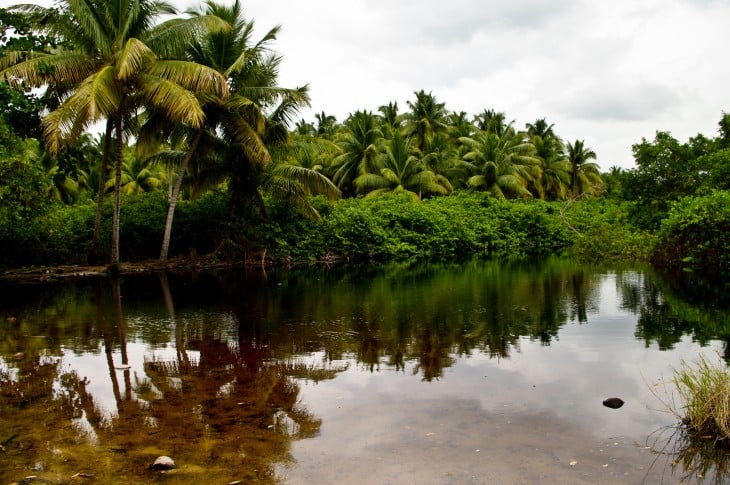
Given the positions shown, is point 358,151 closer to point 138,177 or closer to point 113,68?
point 138,177

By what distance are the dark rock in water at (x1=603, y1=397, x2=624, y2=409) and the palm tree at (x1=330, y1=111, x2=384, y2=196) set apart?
33054 millimetres

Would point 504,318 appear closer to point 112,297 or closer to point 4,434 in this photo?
point 4,434

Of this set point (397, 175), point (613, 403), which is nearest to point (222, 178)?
point (397, 175)

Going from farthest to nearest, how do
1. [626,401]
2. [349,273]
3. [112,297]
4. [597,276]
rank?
[349,273] < [597,276] < [112,297] < [626,401]

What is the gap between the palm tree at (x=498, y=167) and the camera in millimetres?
40375

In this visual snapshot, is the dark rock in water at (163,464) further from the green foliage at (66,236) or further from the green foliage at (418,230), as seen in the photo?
the green foliage at (418,230)

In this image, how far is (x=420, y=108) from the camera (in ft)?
162

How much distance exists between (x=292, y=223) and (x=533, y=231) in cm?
1748

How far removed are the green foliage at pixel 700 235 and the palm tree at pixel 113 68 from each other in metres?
15.3

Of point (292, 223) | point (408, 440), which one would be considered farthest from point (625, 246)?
point (408, 440)

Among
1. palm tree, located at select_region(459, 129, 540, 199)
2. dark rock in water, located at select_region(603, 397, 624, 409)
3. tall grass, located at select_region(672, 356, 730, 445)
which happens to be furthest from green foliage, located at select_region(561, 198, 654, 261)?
tall grass, located at select_region(672, 356, 730, 445)

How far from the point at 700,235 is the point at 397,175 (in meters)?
19.9

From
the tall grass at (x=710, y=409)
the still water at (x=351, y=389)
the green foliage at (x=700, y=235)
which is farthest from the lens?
the green foliage at (x=700, y=235)

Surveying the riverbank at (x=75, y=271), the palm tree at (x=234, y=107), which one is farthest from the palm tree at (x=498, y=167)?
the riverbank at (x=75, y=271)
